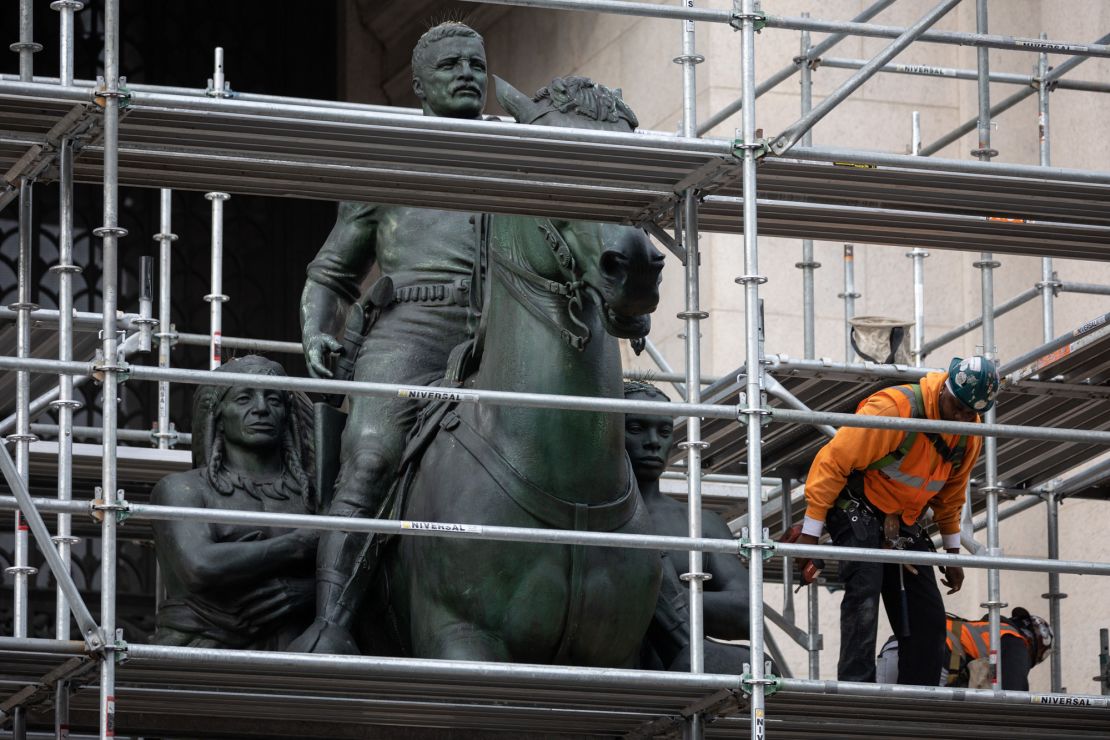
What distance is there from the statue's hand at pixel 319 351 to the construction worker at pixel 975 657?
10.6 ft

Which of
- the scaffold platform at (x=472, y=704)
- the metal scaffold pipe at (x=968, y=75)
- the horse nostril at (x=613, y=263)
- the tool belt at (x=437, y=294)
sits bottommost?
the scaffold platform at (x=472, y=704)

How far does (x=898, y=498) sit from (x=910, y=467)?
146 millimetres

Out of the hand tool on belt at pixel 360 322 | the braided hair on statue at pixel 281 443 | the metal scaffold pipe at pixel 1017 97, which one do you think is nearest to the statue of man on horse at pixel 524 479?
the hand tool on belt at pixel 360 322

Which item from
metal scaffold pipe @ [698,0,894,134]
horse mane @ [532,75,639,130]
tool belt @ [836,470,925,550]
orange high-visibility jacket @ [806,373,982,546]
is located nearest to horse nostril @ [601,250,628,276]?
horse mane @ [532,75,639,130]

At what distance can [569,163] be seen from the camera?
35.6 ft

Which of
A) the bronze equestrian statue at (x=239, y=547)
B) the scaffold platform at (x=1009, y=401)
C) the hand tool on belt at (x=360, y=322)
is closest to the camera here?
the bronze equestrian statue at (x=239, y=547)

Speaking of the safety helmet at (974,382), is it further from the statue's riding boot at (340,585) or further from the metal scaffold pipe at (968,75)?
the statue's riding boot at (340,585)

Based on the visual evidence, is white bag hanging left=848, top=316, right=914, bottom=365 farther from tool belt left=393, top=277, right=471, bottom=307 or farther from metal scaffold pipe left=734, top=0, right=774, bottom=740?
metal scaffold pipe left=734, top=0, right=774, bottom=740

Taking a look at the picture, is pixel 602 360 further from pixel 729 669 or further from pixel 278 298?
pixel 278 298

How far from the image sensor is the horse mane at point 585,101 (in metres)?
10.7

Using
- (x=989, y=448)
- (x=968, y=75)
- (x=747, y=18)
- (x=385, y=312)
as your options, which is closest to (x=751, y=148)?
(x=747, y=18)

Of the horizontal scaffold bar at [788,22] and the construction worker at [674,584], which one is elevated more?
the horizontal scaffold bar at [788,22]

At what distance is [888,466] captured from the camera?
38.9ft

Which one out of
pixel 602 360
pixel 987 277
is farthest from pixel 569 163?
pixel 987 277
